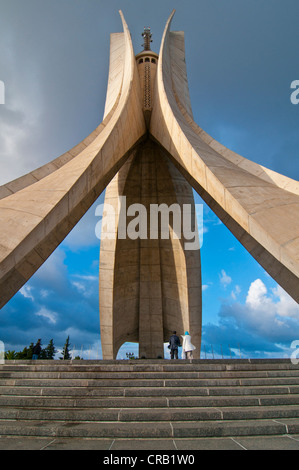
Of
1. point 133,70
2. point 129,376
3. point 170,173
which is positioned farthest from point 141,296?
point 133,70

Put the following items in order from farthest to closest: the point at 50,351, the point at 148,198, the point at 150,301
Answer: the point at 50,351, the point at 150,301, the point at 148,198

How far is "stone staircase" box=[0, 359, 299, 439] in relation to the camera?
7.35ft

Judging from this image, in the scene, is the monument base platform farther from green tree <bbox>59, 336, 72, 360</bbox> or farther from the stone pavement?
green tree <bbox>59, 336, 72, 360</bbox>

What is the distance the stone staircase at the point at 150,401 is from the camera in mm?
2240

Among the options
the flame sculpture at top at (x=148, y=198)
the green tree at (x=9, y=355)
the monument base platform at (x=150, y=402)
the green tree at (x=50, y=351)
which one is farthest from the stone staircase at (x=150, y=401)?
the green tree at (x=50, y=351)

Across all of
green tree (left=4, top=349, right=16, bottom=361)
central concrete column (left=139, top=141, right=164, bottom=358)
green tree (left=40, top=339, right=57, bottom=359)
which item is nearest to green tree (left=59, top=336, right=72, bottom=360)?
green tree (left=40, top=339, right=57, bottom=359)

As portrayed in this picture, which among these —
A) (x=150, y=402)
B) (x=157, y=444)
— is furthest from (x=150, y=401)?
(x=157, y=444)

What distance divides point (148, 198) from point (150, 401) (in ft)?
32.0

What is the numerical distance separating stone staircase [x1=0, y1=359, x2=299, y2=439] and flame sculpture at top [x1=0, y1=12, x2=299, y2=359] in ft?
4.73

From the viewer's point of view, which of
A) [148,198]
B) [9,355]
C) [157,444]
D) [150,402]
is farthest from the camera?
[9,355]

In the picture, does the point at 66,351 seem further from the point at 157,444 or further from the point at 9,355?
the point at 157,444

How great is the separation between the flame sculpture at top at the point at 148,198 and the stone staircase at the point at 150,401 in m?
1.44

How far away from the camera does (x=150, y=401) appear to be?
9.29 ft

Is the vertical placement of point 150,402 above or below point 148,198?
below
